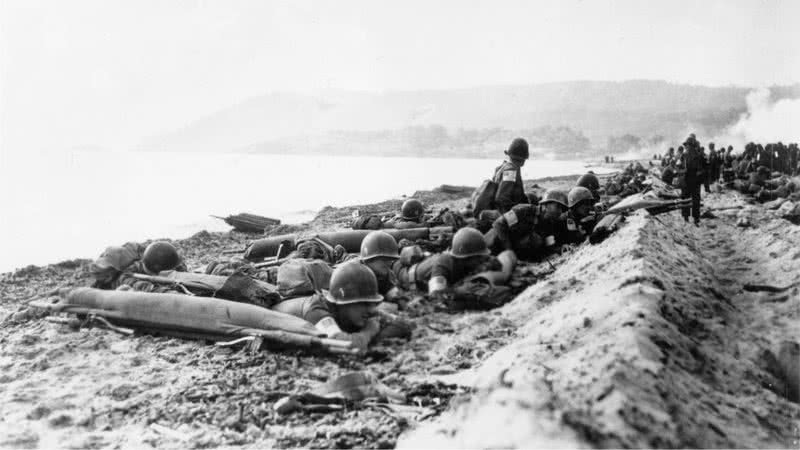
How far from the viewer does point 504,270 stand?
797cm

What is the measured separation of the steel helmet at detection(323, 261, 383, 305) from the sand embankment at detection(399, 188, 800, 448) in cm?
136

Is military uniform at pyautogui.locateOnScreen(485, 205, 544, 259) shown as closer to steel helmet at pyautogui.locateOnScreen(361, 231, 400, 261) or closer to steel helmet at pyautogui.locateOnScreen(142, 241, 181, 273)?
steel helmet at pyautogui.locateOnScreen(361, 231, 400, 261)

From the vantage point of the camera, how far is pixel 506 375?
386 cm

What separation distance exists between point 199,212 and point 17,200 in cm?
822

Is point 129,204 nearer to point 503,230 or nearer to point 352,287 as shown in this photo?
point 503,230

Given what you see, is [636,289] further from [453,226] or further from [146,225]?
[146,225]

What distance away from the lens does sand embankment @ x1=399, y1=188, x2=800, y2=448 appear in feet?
10.2

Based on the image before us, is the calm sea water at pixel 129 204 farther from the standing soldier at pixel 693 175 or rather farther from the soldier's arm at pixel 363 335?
the standing soldier at pixel 693 175

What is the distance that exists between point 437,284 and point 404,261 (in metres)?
0.92

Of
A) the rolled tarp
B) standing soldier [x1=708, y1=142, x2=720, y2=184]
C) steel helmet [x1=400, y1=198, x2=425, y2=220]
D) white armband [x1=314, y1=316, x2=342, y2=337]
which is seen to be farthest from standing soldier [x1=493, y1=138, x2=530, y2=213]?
standing soldier [x1=708, y1=142, x2=720, y2=184]

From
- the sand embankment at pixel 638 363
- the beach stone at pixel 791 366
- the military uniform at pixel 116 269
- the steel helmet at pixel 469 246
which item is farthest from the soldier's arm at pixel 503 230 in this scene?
the military uniform at pixel 116 269

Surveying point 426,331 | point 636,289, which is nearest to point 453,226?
point 426,331

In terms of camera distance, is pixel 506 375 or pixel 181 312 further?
pixel 181 312

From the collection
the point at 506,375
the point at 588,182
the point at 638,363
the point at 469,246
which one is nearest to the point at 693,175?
the point at 588,182
